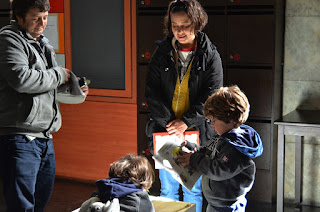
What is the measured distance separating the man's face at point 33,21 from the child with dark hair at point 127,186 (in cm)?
81

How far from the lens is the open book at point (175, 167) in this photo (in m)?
2.33

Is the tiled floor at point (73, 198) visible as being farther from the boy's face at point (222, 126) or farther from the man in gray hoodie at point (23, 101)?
the boy's face at point (222, 126)

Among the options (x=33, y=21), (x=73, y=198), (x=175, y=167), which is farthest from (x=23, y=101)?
(x=73, y=198)

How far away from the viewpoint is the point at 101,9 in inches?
170

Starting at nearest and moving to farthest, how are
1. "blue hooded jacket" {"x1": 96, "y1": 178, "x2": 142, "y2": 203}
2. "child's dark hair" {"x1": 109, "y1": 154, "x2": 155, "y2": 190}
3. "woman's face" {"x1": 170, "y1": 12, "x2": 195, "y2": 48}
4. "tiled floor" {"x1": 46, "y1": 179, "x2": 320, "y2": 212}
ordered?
"blue hooded jacket" {"x1": 96, "y1": 178, "x2": 142, "y2": 203}
"child's dark hair" {"x1": 109, "y1": 154, "x2": 155, "y2": 190}
"woman's face" {"x1": 170, "y1": 12, "x2": 195, "y2": 48}
"tiled floor" {"x1": 46, "y1": 179, "x2": 320, "y2": 212}

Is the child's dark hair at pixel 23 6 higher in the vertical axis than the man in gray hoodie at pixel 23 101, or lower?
higher

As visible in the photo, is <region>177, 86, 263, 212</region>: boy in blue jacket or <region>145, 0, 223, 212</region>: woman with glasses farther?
<region>145, 0, 223, 212</region>: woman with glasses

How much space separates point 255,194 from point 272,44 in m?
1.16

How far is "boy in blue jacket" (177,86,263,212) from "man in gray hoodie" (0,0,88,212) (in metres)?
0.77

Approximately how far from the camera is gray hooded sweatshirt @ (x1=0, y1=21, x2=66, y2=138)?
2279mm

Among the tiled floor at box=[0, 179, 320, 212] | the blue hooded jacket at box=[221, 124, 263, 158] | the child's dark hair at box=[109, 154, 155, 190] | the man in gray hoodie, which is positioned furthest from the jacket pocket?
the tiled floor at box=[0, 179, 320, 212]

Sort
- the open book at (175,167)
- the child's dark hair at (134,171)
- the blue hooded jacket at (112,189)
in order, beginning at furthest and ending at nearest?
1. the open book at (175,167)
2. the child's dark hair at (134,171)
3. the blue hooded jacket at (112,189)

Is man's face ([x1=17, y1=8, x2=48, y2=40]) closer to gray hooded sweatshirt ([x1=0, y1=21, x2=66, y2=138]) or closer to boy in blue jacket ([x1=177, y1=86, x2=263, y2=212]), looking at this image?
gray hooded sweatshirt ([x1=0, y1=21, x2=66, y2=138])

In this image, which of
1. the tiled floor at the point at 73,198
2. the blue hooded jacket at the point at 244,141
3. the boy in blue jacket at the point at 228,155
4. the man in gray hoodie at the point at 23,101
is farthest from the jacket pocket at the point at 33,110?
the tiled floor at the point at 73,198
